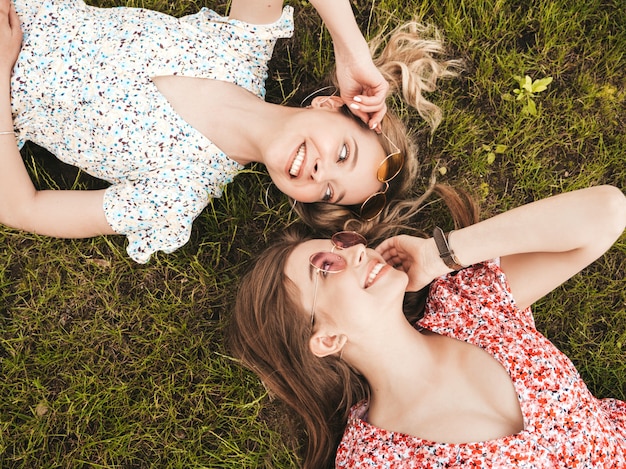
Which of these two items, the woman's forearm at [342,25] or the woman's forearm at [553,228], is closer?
the woman's forearm at [553,228]

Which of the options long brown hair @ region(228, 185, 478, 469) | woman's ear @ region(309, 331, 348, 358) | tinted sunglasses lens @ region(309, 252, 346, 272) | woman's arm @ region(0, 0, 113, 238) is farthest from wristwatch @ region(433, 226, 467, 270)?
woman's arm @ region(0, 0, 113, 238)

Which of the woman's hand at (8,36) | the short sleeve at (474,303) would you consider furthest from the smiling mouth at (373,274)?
the woman's hand at (8,36)

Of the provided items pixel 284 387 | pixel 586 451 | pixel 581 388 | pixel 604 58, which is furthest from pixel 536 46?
pixel 284 387

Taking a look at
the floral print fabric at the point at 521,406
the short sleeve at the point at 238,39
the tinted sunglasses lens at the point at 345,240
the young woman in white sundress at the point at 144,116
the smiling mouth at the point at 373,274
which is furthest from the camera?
the short sleeve at the point at 238,39

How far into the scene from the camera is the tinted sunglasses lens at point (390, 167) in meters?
3.37

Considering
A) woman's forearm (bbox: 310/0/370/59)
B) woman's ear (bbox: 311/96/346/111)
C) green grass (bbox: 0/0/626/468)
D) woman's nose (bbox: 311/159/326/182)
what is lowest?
green grass (bbox: 0/0/626/468)

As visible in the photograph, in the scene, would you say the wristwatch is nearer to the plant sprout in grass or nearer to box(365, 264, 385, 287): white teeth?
box(365, 264, 385, 287): white teeth

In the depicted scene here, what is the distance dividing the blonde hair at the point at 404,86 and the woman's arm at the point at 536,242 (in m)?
0.47

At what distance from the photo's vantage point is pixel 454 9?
13.4 feet

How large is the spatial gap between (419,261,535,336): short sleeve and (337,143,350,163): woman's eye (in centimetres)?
104

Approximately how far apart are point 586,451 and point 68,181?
3757 millimetres

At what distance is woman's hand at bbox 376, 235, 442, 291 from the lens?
10.6 ft

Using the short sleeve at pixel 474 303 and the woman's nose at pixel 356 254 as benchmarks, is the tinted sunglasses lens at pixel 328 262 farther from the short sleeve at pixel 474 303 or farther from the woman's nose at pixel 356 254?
the short sleeve at pixel 474 303

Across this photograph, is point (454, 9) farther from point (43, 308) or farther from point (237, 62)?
point (43, 308)
